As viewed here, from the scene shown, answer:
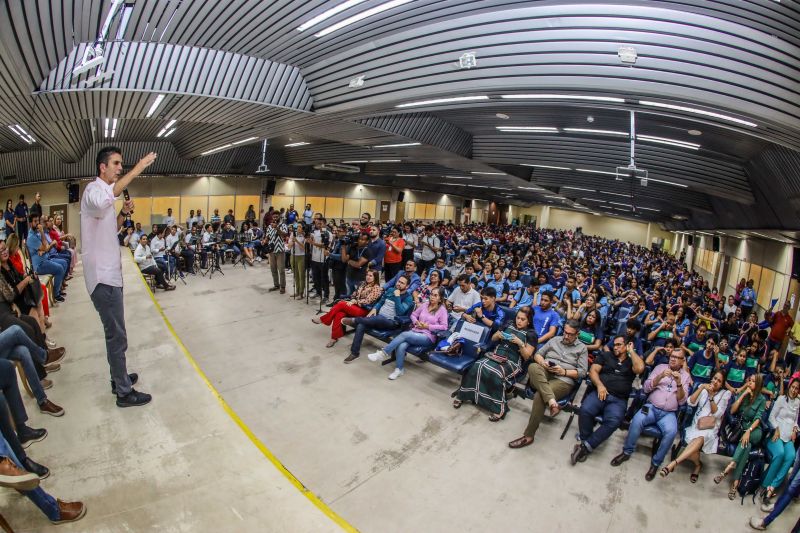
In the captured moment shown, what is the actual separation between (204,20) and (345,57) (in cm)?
224

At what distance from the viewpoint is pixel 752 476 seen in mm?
3836

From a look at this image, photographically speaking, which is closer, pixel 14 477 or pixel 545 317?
pixel 14 477

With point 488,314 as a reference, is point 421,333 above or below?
below

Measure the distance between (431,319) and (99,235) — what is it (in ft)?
13.7

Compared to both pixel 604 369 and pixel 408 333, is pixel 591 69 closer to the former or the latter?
pixel 604 369

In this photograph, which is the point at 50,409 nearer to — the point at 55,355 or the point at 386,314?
the point at 55,355

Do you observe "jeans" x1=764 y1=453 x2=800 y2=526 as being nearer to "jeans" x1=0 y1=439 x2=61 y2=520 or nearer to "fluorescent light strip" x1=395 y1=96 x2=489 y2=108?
"jeans" x1=0 y1=439 x2=61 y2=520

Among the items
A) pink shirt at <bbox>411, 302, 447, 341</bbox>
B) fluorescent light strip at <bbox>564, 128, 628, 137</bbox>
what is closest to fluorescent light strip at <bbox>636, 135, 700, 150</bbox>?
fluorescent light strip at <bbox>564, 128, 628, 137</bbox>

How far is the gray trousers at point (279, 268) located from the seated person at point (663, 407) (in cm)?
781

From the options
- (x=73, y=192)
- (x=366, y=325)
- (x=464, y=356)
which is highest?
(x=73, y=192)

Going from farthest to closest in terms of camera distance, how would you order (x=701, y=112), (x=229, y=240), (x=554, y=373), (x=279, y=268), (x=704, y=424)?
(x=229, y=240) → (x=279, y=268) → (x=701, y=112) → (x=554, y=373) → (x=704, y=424)

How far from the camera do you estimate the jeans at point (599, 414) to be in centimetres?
421

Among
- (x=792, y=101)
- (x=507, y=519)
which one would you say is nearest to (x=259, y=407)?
(x=507, y=519)

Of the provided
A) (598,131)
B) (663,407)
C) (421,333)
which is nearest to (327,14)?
(421,333)
